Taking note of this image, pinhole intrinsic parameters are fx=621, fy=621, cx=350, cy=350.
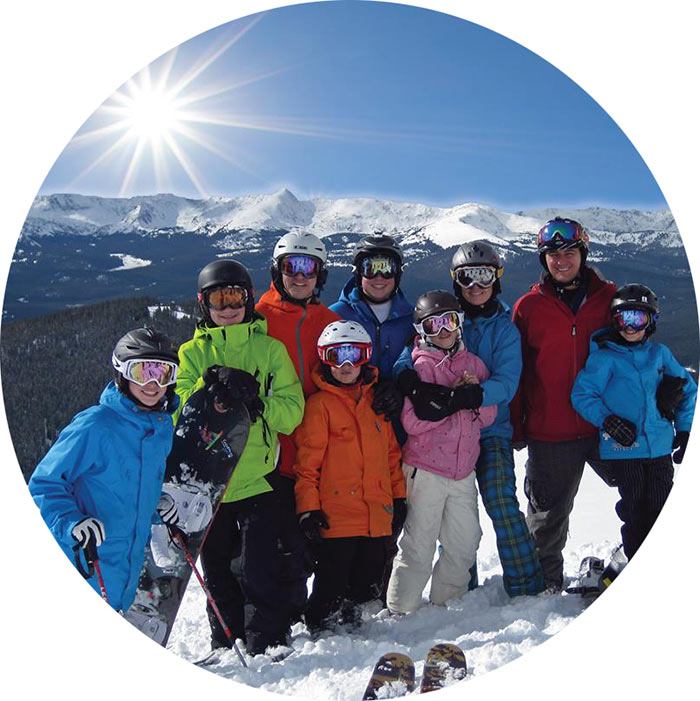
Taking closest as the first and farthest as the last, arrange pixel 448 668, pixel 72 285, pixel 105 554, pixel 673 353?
1. pixel 105 554
2. pixel 448 668
3. pixel 673 353
4. pixel 72 285

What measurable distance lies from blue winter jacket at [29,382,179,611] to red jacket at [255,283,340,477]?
918 millimetres

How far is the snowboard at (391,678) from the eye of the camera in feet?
11.6

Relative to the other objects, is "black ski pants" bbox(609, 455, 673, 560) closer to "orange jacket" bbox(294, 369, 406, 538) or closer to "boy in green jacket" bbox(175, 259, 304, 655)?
"orange jacket" bbox(294, 369, 406, 538)

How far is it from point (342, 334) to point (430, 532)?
146 cm

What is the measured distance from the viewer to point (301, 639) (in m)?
4.10

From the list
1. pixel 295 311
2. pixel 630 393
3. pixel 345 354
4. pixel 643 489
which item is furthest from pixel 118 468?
pixel 643 489

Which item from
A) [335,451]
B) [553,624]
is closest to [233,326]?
[335,451]

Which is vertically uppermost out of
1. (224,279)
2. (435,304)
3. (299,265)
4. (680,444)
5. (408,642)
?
(299,265)

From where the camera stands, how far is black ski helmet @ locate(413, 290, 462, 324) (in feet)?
13.1

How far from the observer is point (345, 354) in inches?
155

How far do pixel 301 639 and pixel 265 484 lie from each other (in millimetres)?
1082

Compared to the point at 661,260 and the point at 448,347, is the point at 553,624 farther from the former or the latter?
the point at 661,260

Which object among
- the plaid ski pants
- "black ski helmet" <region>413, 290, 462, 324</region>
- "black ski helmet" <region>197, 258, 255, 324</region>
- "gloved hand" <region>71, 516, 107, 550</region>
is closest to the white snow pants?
the plaid ski pants

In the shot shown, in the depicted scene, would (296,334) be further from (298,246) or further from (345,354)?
(298,246)
